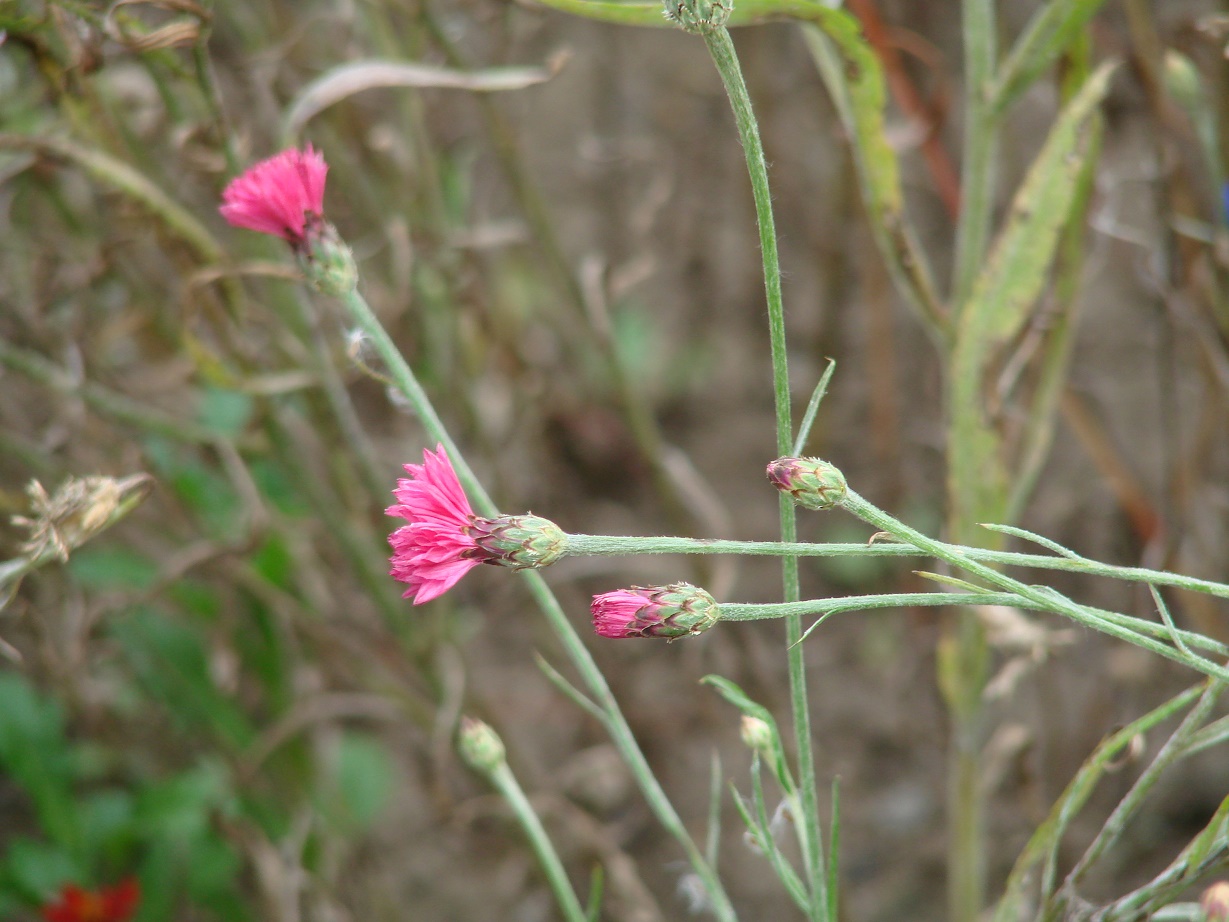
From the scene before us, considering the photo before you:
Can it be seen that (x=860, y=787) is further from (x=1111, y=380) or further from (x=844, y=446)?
(x=1111, y=380)

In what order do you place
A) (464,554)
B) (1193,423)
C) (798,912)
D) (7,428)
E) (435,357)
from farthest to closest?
1. (1193,423)
2. (798,912)
3. (435,357)
4. (7,428)
5. (464,554)

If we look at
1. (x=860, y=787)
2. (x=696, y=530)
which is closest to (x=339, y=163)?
(x=696, y=530)

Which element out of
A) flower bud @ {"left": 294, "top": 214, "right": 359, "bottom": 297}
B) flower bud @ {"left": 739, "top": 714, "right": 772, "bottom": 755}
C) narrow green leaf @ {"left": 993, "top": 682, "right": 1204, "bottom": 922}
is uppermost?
flower bud @ {"left": 294, "top": 214, "right": 359, "bottom": 297}

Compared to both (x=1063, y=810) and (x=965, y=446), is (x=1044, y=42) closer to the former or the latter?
(x=965, y=446)

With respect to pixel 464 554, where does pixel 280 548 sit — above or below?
below

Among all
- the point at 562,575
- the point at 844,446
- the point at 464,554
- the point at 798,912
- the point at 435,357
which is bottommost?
the point at 798,912

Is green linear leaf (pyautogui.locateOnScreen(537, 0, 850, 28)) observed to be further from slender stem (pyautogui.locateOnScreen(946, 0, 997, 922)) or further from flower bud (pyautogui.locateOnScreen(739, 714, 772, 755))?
flower bud (pyautogui.locateOnScreen(739, 714, 772, 755))

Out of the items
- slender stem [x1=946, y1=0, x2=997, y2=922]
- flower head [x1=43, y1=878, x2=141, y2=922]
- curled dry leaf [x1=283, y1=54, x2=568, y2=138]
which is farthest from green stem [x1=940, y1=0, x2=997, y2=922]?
flower head [x1=43, y1=878, x2=141, y2=922]
